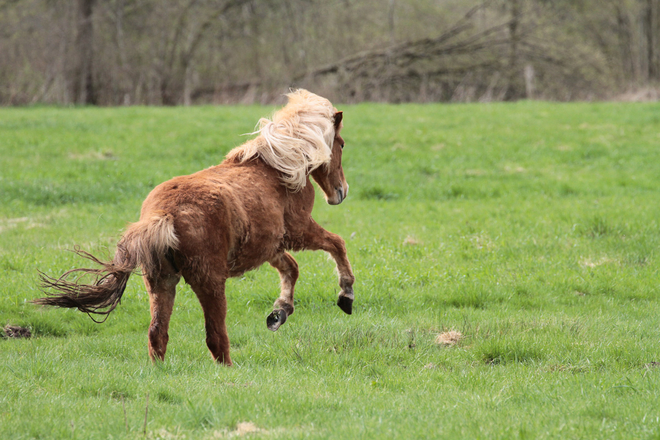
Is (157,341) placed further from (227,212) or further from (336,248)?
(336,248)

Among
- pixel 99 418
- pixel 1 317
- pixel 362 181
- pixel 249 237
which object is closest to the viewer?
pixel 99 418

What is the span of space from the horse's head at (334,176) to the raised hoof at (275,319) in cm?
123

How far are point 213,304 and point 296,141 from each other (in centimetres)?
174

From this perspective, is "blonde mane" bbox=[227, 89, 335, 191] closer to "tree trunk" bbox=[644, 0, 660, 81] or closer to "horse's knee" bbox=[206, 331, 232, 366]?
"horse's knee" bbox=[206, 331, 232, 366]

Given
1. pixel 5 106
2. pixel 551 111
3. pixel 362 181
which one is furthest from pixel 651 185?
pixel 5 106

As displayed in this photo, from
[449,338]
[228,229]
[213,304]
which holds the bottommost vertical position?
[449,338]

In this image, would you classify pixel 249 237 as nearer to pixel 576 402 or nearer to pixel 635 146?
pixel 576 402

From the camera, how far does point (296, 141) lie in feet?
19.0

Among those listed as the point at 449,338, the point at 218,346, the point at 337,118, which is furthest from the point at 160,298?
the point at 449,338

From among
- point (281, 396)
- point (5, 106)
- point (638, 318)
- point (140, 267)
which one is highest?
point (5, 106)

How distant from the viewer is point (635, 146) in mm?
16531

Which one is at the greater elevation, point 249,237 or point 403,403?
point 249,237

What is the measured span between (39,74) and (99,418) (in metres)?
26.7

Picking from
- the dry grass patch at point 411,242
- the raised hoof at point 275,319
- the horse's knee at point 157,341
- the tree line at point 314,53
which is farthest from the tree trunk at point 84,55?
the horse's knee at point 157,341
